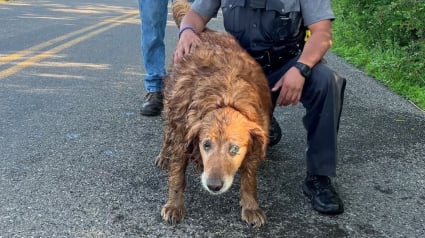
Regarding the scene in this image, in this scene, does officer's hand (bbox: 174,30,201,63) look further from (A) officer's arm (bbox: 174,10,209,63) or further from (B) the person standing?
(B) the person standing

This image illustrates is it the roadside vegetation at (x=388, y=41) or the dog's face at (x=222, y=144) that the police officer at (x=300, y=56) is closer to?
the dog's face at (x=222, y=144)

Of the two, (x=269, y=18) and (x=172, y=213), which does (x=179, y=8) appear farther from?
(x=172, y=213)

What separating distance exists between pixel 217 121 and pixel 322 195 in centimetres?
105

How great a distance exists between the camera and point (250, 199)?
347 cm

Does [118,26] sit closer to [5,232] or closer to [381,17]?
[381,17]

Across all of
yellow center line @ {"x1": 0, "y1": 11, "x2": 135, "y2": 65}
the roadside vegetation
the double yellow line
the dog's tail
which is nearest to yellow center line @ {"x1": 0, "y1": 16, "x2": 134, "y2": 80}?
the double yellow line

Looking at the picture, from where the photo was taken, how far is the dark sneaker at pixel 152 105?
5.44 meters

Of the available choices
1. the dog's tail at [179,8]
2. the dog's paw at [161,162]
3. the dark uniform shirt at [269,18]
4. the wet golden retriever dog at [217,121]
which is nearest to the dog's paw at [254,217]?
the wet golden retriever dog at [217,121]

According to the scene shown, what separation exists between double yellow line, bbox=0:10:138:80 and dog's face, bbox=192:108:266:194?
4355 millimetres

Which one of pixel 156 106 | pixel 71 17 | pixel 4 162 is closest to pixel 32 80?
pixel 156 106

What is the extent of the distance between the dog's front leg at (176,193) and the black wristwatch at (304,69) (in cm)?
97

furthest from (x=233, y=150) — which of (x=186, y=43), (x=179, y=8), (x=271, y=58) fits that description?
(x=179, y=8)

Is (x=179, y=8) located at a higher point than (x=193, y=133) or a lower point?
higher

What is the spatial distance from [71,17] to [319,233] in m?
10.00
